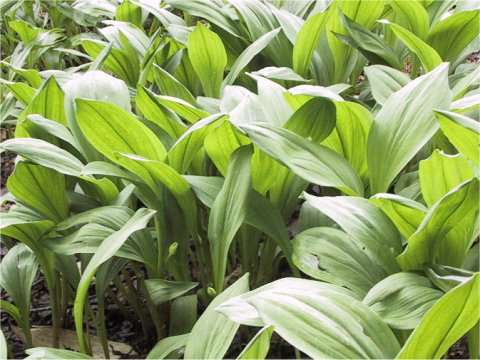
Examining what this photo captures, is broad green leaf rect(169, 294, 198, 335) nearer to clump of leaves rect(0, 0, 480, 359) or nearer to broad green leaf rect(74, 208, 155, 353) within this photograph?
clump of leaves rect(0, 0, 480, 359)

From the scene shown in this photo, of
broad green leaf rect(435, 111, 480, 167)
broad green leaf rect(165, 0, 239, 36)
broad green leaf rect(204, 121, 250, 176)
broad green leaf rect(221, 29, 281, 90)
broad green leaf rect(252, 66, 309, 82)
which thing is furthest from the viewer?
broad green leaf rect(165, 0, 239, 36)

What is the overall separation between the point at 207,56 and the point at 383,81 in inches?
18.2

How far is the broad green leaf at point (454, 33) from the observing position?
4.90ft

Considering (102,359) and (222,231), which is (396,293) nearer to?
(222,231)

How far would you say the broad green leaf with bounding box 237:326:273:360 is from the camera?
0.70m

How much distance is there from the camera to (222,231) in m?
1.12

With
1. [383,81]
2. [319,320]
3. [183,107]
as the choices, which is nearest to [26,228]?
[183,107]

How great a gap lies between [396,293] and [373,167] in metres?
0.30

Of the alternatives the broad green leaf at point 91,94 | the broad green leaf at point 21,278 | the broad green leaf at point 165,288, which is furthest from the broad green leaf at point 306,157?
the broad green leaf at point 21,278

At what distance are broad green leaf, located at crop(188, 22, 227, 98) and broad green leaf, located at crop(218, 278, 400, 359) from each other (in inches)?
35.4

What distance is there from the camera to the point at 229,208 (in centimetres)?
111

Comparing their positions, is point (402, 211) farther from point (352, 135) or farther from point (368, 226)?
point (352, 135)

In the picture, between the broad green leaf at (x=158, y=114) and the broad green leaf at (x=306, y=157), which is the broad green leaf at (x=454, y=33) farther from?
the broad green leaf at (x=158, y=114)

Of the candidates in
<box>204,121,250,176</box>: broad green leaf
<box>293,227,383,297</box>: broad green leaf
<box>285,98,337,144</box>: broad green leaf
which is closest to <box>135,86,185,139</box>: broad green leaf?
<box>204,121,250,176</box>: broad green leaf
